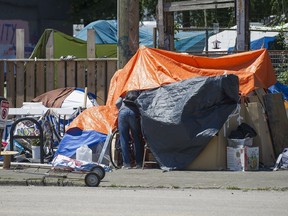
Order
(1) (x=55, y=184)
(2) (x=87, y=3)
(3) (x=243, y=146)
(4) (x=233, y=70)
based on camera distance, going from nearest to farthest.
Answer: (1) (x=55, y=184), (3) (x=243, y=146), (4) (x=233, y=70), (2) (x=87, y=3)

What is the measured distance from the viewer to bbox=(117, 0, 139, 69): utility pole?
48.2 feet

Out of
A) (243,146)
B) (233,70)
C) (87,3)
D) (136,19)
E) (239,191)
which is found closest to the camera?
(239,191)

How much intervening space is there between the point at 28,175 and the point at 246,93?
14.3 feet

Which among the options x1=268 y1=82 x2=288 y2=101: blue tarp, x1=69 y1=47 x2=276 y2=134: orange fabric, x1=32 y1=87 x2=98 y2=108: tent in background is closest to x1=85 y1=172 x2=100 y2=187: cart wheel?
x1=69 y1=47 x2=276 y2=134: orange fabric

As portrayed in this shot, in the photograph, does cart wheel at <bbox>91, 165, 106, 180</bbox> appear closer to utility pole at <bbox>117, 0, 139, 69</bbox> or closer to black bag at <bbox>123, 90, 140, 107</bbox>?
black bag at <bbox>123, 90, 140, 107</bbox>

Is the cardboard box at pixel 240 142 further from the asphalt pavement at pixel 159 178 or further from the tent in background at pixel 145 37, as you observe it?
the tent in background at pixel 145 37

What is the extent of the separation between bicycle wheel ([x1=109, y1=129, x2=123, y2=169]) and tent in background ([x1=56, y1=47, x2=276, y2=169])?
22 centimetres

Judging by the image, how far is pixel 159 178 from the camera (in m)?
12.4

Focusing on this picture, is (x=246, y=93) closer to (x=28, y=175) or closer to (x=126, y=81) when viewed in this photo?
(x=126, y=81)

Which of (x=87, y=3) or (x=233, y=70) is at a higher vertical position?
(x=87, y=3)

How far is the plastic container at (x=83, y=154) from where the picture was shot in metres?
13.4

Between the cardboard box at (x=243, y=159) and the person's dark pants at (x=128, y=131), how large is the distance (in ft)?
5.65

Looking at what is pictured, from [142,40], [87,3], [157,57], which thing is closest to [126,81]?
[157,57]

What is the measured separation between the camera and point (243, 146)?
12.9 m
